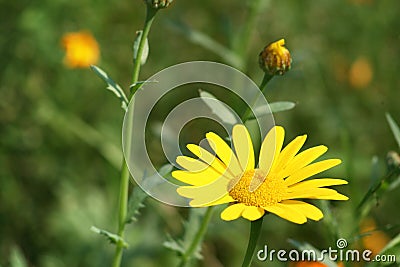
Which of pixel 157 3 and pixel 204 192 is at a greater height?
pixel 157 3

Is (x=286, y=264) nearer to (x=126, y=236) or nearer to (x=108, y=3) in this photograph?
(x=126, y=236)

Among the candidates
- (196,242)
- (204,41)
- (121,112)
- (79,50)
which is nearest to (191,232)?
(196,242)

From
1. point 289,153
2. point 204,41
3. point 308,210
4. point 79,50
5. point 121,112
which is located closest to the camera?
point 308,210

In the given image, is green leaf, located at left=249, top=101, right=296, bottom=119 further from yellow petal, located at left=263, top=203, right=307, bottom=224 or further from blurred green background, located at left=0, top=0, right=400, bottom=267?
blurred green background, located at left=0, top=0, right=400, bottom=267

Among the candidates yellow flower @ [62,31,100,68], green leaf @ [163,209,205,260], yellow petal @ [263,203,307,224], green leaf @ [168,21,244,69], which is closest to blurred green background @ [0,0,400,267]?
green leaf @ [168,21,244,69]

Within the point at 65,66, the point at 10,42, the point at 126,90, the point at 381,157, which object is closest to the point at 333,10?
the point at 381,157

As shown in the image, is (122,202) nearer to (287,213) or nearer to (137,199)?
(137,199)

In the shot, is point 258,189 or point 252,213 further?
point 258,189
